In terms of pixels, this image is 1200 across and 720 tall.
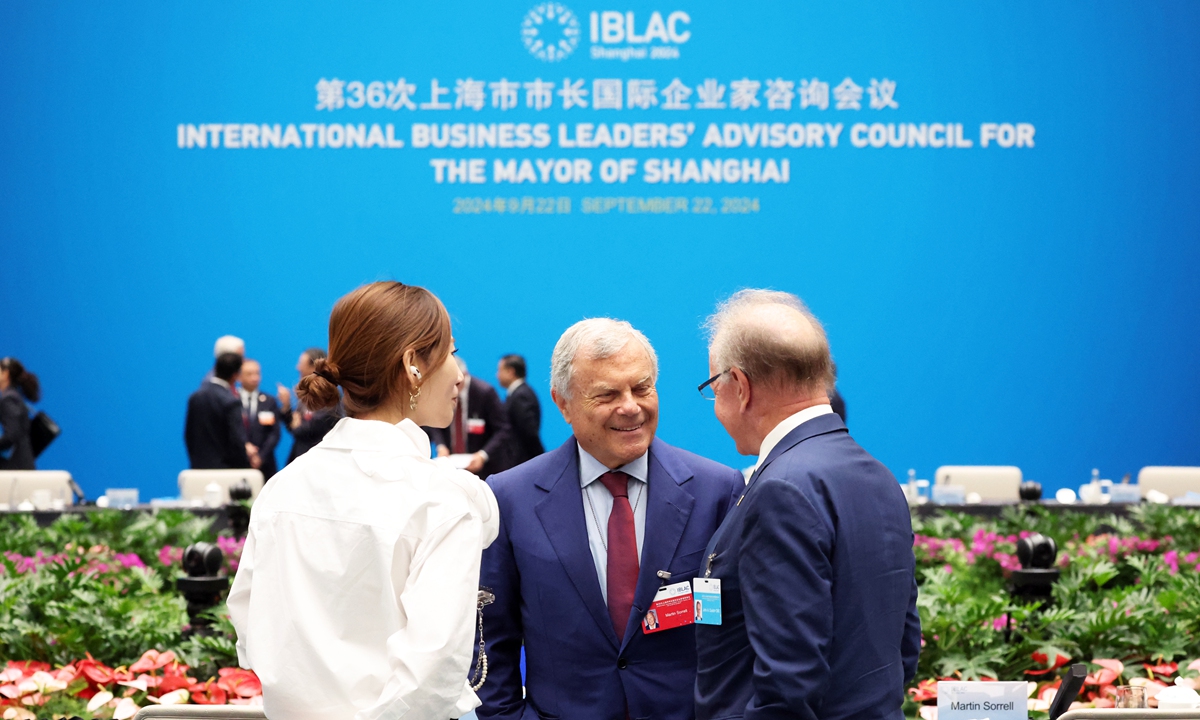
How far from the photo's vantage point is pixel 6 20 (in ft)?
30.9

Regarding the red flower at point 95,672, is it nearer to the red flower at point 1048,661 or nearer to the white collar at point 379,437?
the white collar at point 379,437

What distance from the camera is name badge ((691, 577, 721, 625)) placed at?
1670mm

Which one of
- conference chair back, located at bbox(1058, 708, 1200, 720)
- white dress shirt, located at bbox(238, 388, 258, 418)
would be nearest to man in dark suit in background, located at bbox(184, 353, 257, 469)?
white dress shirt, located at bbox(238, 388, 258, 418)

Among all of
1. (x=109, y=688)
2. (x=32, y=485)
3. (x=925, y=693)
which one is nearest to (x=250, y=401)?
(x=32, y=485)

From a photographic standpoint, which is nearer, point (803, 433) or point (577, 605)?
point (803, 433)

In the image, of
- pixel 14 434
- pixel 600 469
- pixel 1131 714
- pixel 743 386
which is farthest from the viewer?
pixel 14 434

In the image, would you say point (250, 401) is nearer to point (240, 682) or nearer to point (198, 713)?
point (240, 682)

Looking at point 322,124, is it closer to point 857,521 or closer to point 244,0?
point 244,0

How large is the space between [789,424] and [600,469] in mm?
530

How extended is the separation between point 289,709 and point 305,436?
4.55 m

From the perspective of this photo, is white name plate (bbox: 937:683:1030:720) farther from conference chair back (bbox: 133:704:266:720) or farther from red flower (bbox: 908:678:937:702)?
conference chair back (bbox: 133:704:266:720)

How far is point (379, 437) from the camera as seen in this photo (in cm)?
158

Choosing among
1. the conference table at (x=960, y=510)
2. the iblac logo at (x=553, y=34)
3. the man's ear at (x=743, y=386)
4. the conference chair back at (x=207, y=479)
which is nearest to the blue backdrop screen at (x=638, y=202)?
the iblac logo at (x=553, y=34)

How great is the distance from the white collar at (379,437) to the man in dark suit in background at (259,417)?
702 cm
